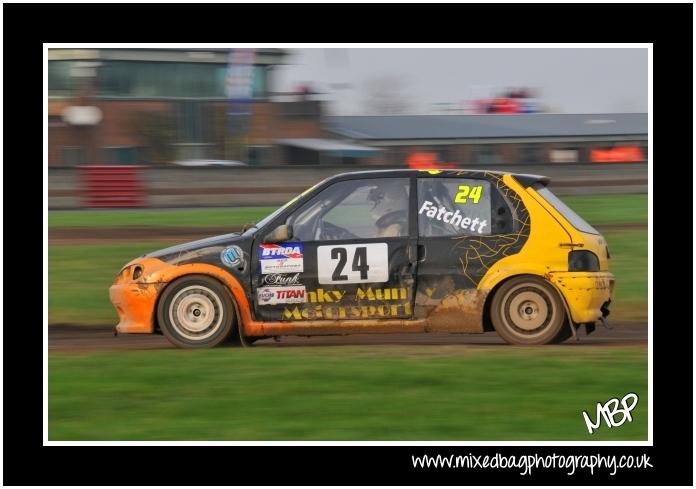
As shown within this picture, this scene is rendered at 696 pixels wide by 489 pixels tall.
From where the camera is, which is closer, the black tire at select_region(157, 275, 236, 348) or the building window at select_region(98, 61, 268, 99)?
the black tire at select_region(157, 275, 236, 348)

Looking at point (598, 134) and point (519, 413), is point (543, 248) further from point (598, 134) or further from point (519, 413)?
point (598, 134)

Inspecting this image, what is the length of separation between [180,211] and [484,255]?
13.8 metres

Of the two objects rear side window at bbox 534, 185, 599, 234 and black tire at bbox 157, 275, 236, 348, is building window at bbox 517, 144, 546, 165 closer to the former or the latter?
rear side window at bbox 534, 185, 599, 234

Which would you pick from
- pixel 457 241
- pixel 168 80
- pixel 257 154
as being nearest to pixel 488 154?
pixel 257 154

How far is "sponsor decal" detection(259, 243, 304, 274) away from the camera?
9.23m

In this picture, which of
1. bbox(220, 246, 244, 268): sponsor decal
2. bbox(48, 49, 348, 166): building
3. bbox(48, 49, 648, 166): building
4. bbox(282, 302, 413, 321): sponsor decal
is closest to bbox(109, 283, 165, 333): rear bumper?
bbox(220, 246, 244, 268): sponsor decal

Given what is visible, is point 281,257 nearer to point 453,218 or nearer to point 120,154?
point 453,218

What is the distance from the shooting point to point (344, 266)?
9180 millimetres

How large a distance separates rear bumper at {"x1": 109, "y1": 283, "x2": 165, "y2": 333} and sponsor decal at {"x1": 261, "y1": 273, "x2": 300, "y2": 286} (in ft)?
3.16

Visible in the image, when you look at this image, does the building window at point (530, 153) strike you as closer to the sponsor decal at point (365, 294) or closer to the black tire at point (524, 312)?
the black tire at point (524, 312)

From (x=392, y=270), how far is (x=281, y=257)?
0.98 metres

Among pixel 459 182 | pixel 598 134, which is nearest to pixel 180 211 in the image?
pixel 459 182

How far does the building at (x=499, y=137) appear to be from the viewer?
41.1m
